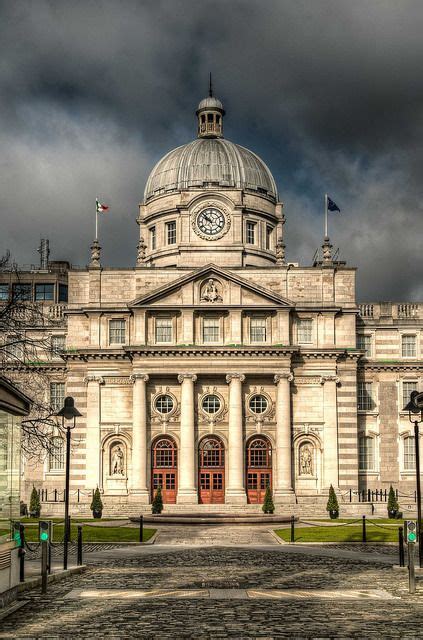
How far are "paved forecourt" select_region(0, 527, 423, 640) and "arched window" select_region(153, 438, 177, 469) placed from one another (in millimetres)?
31406

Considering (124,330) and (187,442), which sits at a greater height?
(124,330)

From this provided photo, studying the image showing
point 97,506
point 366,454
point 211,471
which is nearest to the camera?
point 97,506

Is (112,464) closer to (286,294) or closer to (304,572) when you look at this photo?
(286,294)

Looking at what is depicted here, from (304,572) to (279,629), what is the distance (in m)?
11.7

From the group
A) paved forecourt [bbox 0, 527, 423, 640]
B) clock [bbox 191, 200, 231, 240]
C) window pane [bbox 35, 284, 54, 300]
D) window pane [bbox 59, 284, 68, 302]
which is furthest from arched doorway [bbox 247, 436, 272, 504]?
window pane [bbox 35, 284, 54, 300]

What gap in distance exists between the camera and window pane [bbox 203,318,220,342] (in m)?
66.6

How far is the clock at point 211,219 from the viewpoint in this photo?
244 ft

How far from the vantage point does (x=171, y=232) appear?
253 ft

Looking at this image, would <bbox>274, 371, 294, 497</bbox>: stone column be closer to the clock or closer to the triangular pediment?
the triangular pediment

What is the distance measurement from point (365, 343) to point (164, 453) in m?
18.4

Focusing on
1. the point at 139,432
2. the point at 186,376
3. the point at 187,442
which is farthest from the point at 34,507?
the point at 186,376

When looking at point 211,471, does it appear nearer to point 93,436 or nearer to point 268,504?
point 268,504

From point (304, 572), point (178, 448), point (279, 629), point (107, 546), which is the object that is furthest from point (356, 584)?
point (178, 448)

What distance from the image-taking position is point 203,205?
7469 cm
